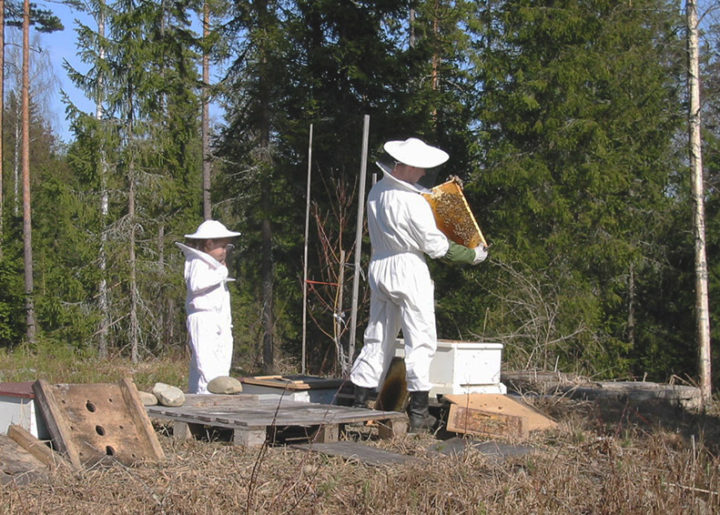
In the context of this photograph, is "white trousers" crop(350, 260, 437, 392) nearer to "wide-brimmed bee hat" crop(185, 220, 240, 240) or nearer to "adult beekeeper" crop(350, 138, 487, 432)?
"adult beekeeper" crop(350, 138, 487, 432)

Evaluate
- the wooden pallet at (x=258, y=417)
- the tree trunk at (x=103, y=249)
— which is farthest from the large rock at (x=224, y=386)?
the tree trunk at (x=103, y=249)

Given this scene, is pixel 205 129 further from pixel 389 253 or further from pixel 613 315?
pixel 389 253

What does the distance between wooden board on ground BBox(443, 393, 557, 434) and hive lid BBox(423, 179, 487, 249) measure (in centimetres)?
125

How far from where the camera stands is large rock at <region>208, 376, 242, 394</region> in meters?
6.89

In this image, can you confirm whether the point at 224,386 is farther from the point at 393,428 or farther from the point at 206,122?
the point at 206,122

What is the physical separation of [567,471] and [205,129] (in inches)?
962

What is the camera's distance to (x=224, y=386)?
6.88m

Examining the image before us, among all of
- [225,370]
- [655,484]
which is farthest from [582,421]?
[225,370]

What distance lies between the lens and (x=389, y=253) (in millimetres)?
6676

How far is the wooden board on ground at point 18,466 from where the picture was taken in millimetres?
4445

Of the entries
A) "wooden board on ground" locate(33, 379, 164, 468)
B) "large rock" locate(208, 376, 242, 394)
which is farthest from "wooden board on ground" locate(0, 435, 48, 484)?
"large rock" locate(208, 376, 242, 394)

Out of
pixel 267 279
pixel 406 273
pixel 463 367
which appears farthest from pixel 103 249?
pixel 406 273

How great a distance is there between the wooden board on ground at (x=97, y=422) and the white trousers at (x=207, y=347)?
2095 millimetres

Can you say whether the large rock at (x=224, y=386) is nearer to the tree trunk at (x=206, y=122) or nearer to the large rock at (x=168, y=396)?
the large rock at (x=168, y=396)
